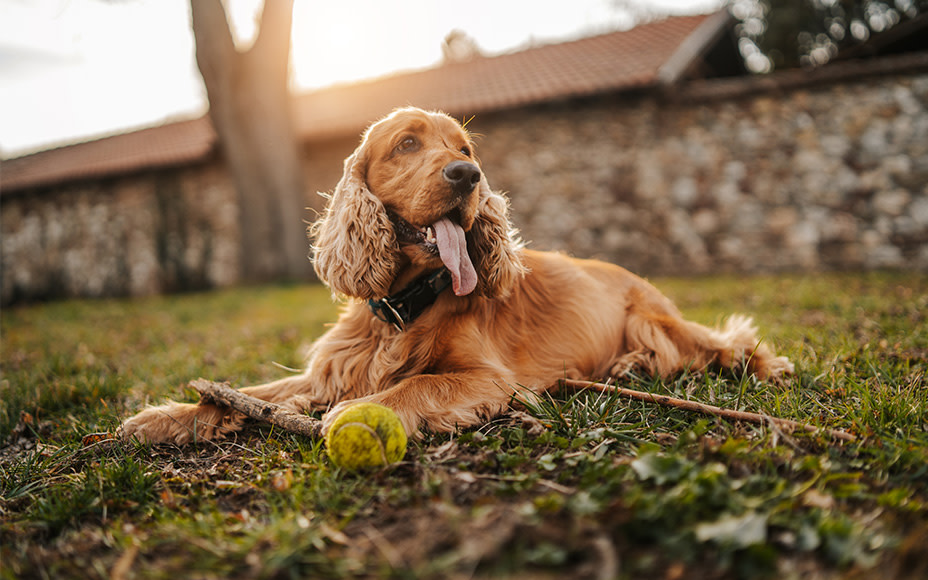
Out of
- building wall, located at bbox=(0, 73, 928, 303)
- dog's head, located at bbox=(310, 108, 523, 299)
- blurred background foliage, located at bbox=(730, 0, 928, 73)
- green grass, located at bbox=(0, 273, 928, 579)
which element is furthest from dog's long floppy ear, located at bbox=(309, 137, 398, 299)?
blurred background foliage, located at bbox=(730, 0, 928, 73)

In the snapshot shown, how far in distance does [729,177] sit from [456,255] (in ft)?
24.3

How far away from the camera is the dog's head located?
7.44ft

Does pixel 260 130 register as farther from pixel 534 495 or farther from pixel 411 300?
pixel 534 495

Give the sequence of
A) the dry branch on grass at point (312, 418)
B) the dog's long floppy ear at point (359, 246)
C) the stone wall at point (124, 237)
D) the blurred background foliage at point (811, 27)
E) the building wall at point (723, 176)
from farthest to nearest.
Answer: the blurred background foliage at point (811, 27), the stone wall at point (124, 237), the building wall at point (723, 176), the dog's long floppy ear at point (359, 246), the dry branch on grass at point (312, 418)

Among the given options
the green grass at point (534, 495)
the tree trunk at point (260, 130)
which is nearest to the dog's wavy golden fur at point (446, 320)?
the green grass at point (534, 495)

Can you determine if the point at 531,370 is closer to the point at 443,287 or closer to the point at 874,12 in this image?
the point at 443,287

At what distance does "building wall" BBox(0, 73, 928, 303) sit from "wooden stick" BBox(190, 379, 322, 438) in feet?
24.0

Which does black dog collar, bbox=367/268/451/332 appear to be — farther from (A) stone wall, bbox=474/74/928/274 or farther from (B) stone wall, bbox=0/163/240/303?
(B) stone wall, bbox=0/163/240/303

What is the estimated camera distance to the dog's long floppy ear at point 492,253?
243 centimetres

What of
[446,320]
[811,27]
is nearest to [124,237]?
[446,320]

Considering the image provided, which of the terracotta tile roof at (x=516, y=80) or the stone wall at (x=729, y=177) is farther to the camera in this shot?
the terracotta tile roof at (x=516, y=80)

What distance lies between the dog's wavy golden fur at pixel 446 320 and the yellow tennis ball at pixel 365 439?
0.29 meters

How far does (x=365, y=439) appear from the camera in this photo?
1.64 metres

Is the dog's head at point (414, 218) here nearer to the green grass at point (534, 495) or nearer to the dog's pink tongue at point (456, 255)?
the dog's pink tongue at point (456, 255)
